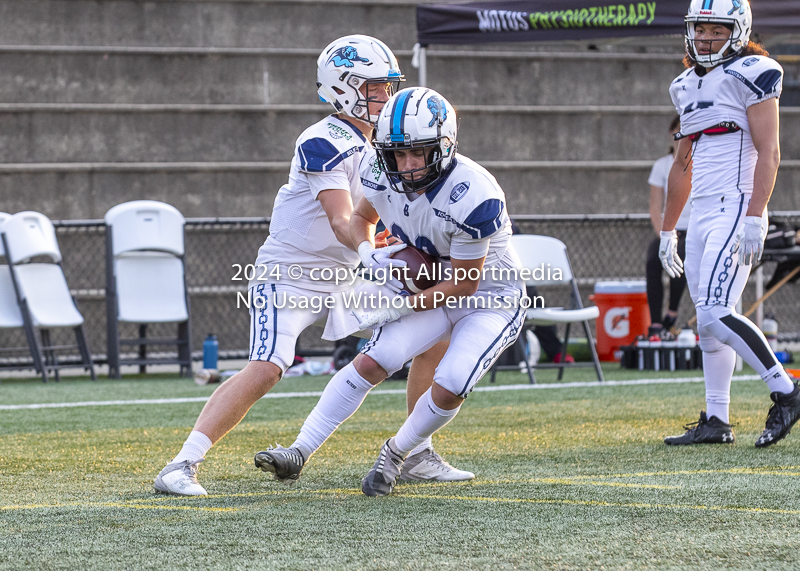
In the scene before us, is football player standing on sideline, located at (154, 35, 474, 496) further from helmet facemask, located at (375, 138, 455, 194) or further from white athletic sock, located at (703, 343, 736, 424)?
white athletic sock, located at (703, 343, 736, 424)

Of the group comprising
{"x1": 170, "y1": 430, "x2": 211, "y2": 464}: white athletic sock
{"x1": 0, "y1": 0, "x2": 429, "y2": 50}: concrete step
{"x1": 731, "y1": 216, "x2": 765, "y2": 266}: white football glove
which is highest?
{"x1": 0, "y1": 0, "x2": 429, "y2": 50}: concrete step

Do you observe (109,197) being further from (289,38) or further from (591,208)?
(591,208)

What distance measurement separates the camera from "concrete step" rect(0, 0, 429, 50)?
453 inches

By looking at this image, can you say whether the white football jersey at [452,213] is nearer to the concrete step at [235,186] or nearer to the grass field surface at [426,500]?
the grass field surface at [426,500]

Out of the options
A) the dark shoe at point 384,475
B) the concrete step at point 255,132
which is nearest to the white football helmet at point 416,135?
the dark shoe at point 384,475

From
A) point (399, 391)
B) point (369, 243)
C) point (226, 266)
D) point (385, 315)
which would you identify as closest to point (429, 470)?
point (385, 315)

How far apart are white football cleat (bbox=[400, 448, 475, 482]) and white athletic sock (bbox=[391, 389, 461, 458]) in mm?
277

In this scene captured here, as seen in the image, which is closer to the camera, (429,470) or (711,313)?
(429,470)

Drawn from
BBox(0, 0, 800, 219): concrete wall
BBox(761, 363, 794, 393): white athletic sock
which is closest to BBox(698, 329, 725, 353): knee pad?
BBox(761, 363, 794, 393): white athletic sock

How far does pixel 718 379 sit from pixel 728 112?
3.81 feet

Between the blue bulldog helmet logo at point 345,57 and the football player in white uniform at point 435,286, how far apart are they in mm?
488

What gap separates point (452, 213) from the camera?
3.37 metres

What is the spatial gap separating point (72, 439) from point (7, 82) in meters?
7.18

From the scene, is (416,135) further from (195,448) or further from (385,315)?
(195,448)
